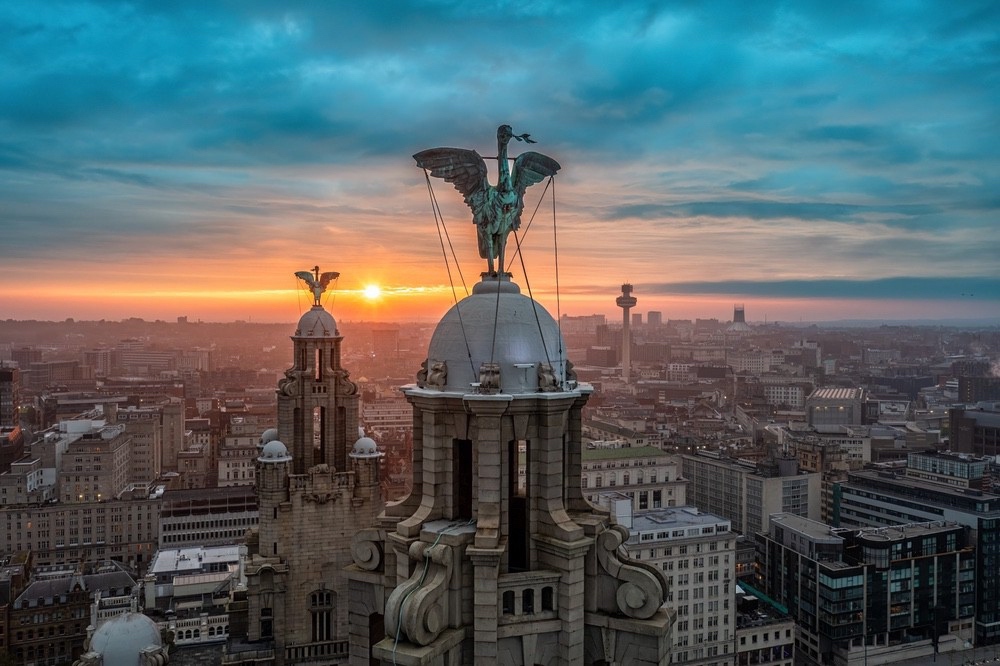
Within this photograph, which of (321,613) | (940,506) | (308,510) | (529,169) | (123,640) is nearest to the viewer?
(529,169)

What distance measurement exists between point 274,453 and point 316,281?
21.1 feet

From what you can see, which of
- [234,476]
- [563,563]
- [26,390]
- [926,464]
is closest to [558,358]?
[563,563]

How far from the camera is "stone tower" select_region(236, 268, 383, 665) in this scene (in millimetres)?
25844

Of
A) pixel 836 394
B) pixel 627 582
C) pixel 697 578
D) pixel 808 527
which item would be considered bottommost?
pixel 697 578

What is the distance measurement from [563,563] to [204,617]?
147ft

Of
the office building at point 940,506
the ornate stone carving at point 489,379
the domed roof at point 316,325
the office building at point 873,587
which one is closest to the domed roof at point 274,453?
the domed roof at point 316,325

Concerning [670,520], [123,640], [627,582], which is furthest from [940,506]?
[627,582]

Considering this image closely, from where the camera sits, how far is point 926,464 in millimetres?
82812

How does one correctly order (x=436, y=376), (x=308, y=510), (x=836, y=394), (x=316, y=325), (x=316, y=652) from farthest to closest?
(x=836, y=394) → (x=316, y=325) → (x=308, y=510) → (x=316, y=652) → (x=436, y=376)

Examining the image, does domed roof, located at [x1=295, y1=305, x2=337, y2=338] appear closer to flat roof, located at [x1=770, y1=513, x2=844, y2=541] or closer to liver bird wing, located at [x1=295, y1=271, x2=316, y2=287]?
liver bird wing, located at [x1=295, y1=271, x2=316, y2=287]

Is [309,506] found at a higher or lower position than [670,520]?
higher

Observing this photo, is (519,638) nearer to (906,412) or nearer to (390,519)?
(390,519)

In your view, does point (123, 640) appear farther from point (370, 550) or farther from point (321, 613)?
point (370, 550)

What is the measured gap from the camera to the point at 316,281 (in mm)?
28516
